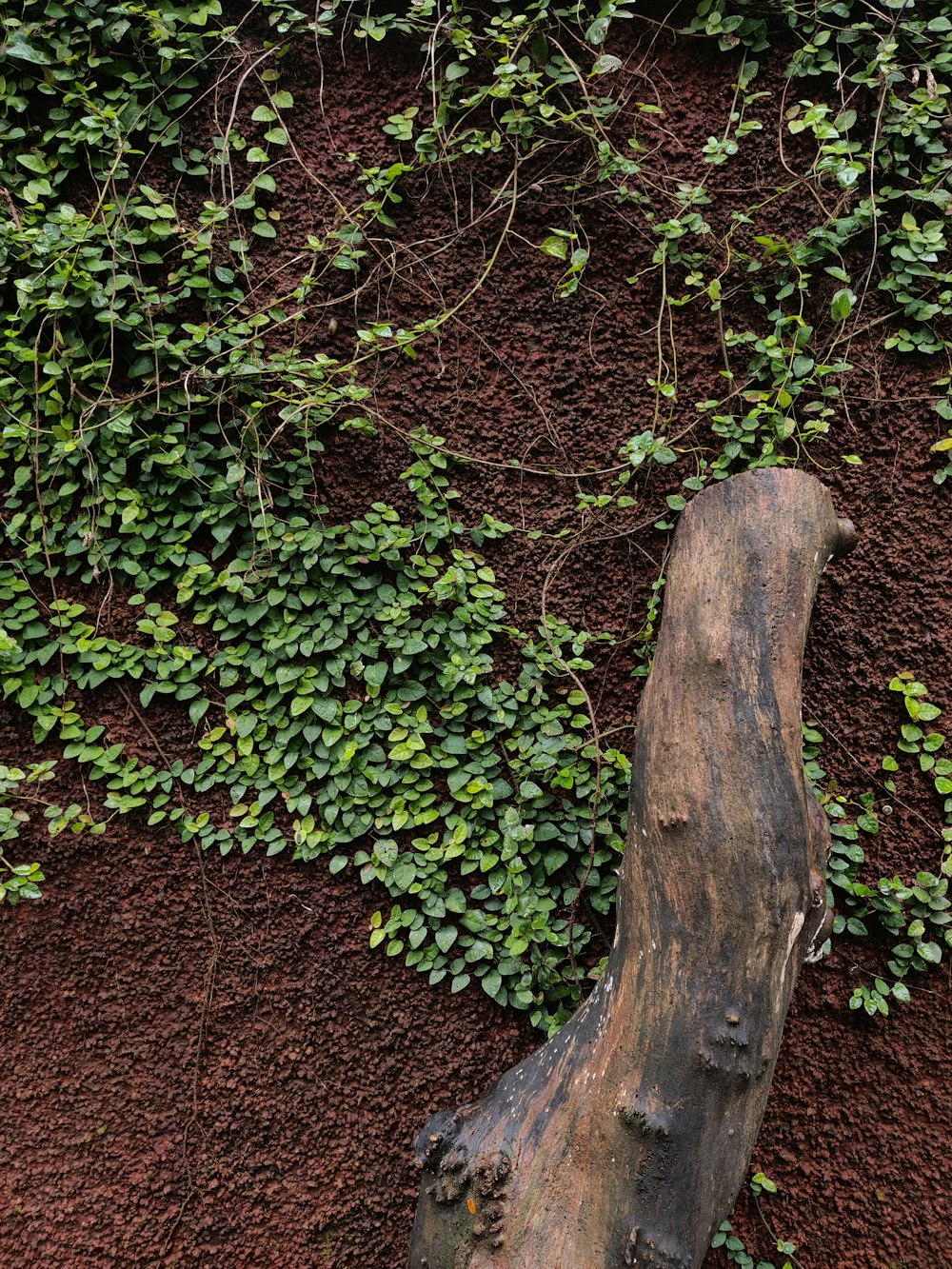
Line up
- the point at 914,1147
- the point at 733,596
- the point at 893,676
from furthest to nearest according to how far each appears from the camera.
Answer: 1. the point at 893,676
2. the point at 914,1147
3. the point at 733,596

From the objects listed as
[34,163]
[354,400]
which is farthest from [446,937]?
[34,163]

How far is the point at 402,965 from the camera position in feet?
6.81

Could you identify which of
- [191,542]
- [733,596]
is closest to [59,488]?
[191,542]

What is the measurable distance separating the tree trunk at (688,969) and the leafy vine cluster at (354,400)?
415mm

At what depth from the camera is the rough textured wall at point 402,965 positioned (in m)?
2.01

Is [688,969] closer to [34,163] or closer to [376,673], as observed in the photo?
[376,673]

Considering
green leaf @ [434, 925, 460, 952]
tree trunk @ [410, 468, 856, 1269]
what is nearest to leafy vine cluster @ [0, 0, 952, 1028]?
green leaf @ [434, 925, 460, 952]

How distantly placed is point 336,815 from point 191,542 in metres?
0.86

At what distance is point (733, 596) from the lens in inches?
64.0

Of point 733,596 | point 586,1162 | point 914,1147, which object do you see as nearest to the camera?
point 586,1162

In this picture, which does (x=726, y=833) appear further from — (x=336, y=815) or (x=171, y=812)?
(x=171, y=812)

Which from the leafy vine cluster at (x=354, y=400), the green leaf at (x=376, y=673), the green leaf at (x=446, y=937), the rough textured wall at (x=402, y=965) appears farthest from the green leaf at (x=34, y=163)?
the green leaf at (x=446, y=937)

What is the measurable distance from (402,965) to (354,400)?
4.91ft

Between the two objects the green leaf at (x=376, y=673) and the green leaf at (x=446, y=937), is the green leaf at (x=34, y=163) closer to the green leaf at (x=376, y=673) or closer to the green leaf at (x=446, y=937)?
the green leaf at (x=376, y=673)
